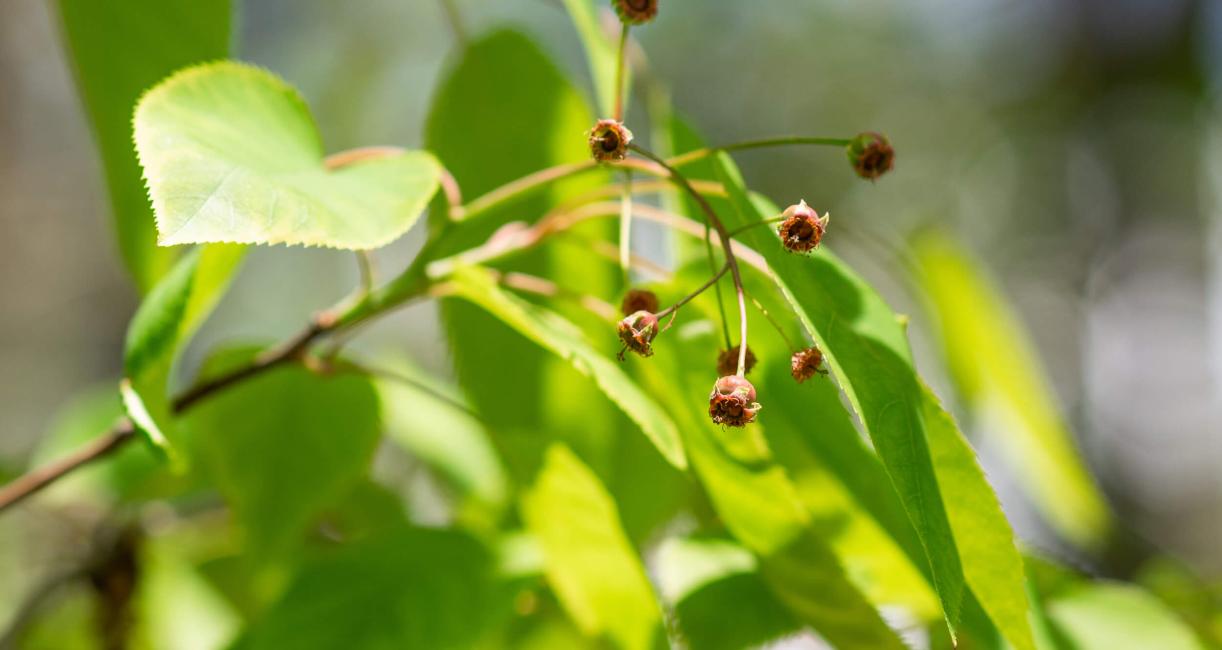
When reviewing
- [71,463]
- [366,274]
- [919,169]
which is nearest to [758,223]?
[366,274]

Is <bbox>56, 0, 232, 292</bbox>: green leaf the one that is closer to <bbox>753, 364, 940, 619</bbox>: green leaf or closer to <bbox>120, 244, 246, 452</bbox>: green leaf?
<bbox>120, 244, 246, 452</bbox>: green leaf

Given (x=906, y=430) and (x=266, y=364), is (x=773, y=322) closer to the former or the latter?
(x=906, y=430)

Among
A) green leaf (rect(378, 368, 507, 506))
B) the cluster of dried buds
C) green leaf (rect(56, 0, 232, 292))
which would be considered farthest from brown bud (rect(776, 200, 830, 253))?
green leaf (rect(378, 368, 507, 506))

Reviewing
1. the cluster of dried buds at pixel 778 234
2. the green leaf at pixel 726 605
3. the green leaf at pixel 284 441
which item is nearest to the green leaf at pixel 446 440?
the green leaf at pixel 284 441

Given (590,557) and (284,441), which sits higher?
(590,557)

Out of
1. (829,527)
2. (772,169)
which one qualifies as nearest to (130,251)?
(829,527)

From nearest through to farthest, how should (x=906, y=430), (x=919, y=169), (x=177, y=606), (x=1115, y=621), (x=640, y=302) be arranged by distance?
(x=906, y=430) < (x=640, y=302) < (x=1115, y=621) < (x=177, y=606) < (x=919, y=169)
